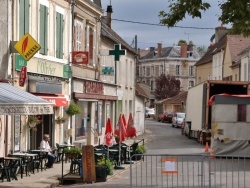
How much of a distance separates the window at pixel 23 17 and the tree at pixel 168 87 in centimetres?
9633

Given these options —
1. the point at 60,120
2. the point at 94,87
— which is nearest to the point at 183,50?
the point at 94,87

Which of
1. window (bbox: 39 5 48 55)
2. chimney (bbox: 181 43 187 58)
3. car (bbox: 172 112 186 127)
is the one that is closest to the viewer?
window (bbox: 39 5 48 55)

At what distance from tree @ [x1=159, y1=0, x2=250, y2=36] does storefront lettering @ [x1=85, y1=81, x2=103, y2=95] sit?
13.5 meters

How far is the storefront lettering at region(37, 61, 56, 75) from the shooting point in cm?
2333

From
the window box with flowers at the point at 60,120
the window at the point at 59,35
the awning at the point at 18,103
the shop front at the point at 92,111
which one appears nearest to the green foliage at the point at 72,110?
the window box with flowers at the point at 60,120

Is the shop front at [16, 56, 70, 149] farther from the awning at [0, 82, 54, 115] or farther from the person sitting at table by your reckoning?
the awning at [0, 82, 54, 115]

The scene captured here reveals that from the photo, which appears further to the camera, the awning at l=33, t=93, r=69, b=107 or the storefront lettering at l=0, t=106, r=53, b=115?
the awning at l=33, t=93, r=69, b=107

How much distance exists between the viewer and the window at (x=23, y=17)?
2145cm

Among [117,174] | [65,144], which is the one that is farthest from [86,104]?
[117,174]

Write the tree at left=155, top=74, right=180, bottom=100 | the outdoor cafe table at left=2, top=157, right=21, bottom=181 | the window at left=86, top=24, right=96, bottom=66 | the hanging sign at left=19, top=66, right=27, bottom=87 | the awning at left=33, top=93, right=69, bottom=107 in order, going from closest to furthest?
1. the outdoor cafe table at left=2, top=157, right=21, bottom=181
2. the hanging sign at left=19, top=66, right=27, bottom=87
3. the awning at left=33, top=93, right=69, bottom=107
4. the window at left=86, top=24, right=96, bottom=66
5. the tree at left=155, top=74, right=180, bottom=100

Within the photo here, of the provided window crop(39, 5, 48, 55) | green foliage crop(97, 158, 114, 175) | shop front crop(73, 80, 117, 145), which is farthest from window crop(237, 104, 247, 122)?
green foliage crop(97, 158, 114, 175)

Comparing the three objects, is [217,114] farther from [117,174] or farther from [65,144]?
[117,174]

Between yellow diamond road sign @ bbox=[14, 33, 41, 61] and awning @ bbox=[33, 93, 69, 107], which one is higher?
yellow diamond road sign @ bbox=[14, 33, 41, 61]

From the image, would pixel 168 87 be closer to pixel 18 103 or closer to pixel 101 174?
pixel 101 174
